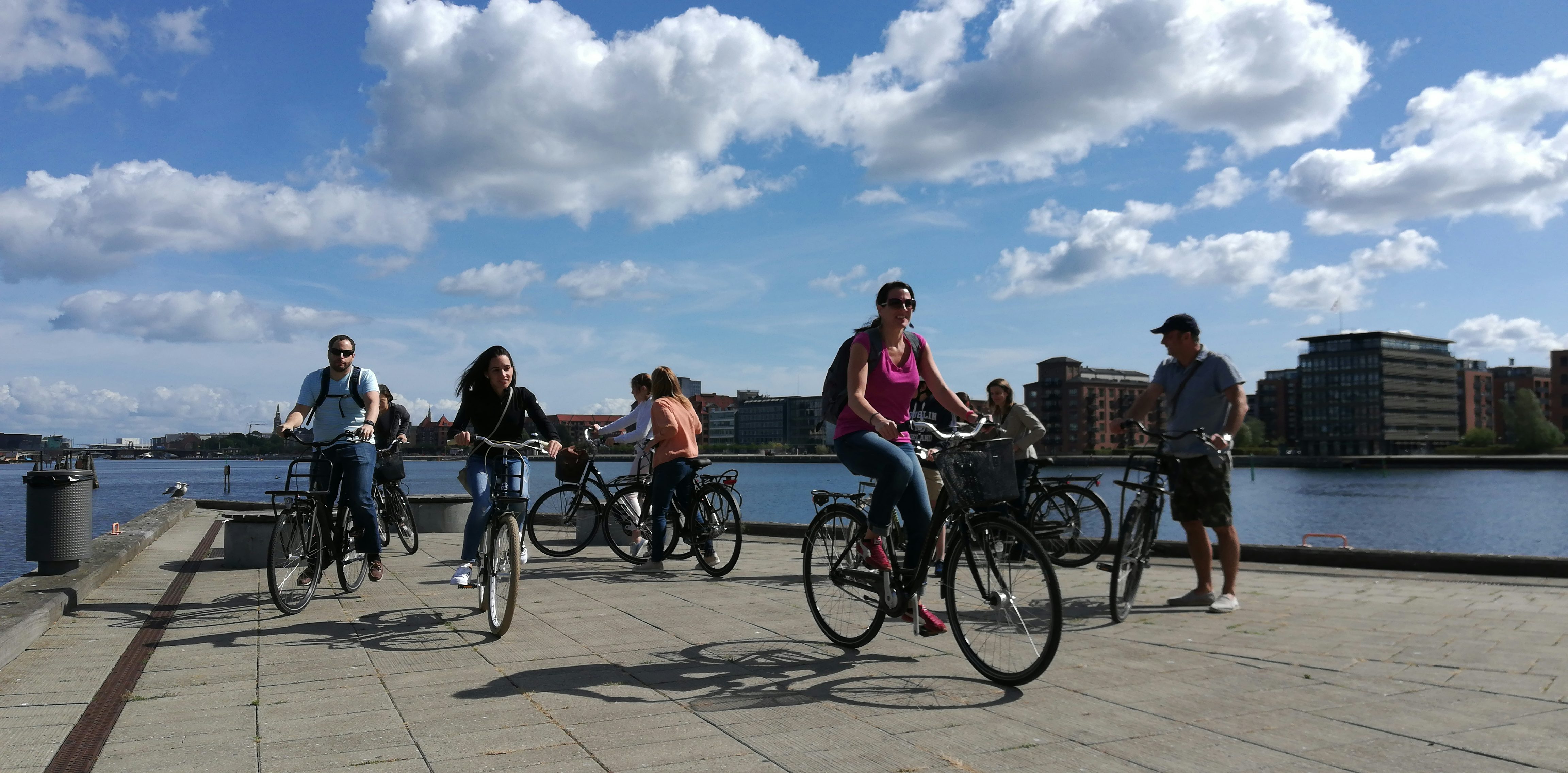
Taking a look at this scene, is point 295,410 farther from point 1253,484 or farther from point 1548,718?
point 1253,484

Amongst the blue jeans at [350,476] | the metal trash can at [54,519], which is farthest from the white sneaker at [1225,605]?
the metal trash can at [54,519]

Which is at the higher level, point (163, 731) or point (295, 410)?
point (295, 410)

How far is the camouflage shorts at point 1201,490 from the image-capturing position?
6715 millimetres

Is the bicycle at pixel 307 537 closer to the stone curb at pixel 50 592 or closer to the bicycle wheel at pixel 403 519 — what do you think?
the stone curb at pixel 50 592

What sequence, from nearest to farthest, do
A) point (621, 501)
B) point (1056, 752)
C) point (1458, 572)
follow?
point (1056, 752) → point (1458, 572) → point (621, 501)

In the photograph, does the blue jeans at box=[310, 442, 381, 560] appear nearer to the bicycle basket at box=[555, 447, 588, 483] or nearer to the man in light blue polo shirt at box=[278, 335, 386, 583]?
the man in light blue polo shirt at box=[278, 335, 386, 583]

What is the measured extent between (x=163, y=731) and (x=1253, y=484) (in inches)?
3935

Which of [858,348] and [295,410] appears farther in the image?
[295,410]

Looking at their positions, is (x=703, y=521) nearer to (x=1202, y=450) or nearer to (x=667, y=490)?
(x=667, y=490)

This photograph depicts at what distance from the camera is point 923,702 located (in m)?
4.25

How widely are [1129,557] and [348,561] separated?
5460 millimetres

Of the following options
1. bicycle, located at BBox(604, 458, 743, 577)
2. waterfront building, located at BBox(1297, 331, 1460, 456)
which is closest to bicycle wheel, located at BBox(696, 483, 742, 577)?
bicycle, located at BBox(604, 458, 743, 577)

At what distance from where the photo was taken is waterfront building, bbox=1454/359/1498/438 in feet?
512

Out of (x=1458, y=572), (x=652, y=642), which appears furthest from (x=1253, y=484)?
(x=652, y=642)
